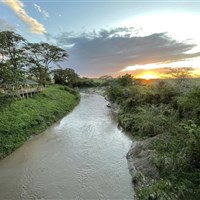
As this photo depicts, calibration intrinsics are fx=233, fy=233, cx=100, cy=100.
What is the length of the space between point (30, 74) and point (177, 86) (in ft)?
117

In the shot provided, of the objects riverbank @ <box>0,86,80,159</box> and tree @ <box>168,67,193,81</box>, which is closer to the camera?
riverbank @ <box>0,86,80,159</box>

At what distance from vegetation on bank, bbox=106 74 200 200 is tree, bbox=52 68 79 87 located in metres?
42.3

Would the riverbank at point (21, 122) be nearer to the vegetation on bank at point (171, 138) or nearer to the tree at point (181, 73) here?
the vegetation on bank at point (171, 138)

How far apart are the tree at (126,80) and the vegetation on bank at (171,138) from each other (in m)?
A: 19.7

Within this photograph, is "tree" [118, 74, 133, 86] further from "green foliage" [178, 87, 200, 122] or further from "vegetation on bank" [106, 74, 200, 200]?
"green foliage" [178, 87, 200, 122]

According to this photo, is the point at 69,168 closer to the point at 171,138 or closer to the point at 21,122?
the point at 171,138

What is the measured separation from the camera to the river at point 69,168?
10013 millimetres

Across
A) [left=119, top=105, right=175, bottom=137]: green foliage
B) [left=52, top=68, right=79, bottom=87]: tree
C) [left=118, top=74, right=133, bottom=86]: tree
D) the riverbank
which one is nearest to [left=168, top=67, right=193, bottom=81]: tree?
[left=119, top=105, right=175, bottom=137]: green foliage

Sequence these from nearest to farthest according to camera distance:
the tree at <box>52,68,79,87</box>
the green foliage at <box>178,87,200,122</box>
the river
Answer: the river → the green foliage at <box>178,87,200,122</box> → the tree at <box>52,68,79,87</box>

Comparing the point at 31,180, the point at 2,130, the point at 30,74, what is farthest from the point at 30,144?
the point at 30,74

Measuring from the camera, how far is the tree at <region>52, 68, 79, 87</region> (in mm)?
62281

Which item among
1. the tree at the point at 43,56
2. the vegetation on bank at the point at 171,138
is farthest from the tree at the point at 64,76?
the vegetation on bank at the point at 171,138

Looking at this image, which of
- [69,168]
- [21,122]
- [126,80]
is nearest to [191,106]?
[69,168]

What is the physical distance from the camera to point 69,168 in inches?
489
